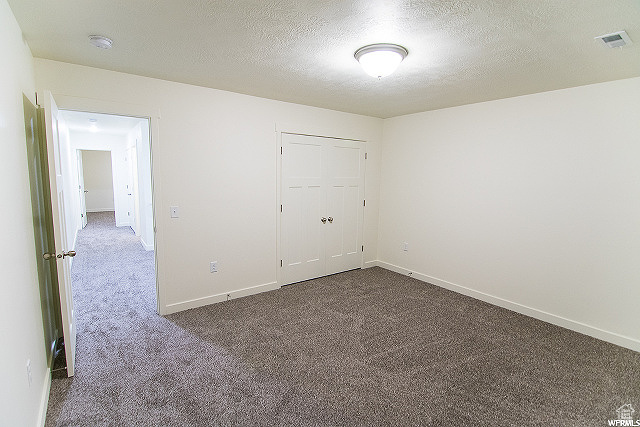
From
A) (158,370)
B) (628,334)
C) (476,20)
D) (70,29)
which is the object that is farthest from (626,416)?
(70,29)

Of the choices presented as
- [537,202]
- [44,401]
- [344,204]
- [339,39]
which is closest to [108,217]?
[344,204]

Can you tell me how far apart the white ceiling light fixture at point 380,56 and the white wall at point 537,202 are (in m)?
1.93

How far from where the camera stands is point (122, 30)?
191 cm

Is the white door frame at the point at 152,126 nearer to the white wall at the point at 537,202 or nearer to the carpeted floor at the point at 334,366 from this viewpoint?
the carpeted floor at the point at 334,366

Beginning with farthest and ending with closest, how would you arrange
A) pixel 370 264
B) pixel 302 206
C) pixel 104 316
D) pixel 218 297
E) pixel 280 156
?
pixel 370 264 → pixel 302 206 → pixel 280 156 → pixel 218 297 → pixel 104 316

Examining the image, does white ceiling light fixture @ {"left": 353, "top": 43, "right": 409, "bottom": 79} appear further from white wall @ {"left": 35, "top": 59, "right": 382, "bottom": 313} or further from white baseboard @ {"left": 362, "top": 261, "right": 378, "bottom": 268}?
white baseboard @ {"left": 362, "top": 261, "right": 378, "bottom": 268}

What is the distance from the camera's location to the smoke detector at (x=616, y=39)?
1.81m

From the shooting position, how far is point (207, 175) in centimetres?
332

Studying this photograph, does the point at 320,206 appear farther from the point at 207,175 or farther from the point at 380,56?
the point at 380,56

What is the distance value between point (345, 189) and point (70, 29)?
3.36 metres

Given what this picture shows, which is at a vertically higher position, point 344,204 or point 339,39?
point 339,39

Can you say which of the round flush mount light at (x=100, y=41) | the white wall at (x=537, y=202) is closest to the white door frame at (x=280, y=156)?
the white wall at (x=537, y=202)

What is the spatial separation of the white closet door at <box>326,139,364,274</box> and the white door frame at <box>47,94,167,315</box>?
2.15 m

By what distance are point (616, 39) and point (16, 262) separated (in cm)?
358
